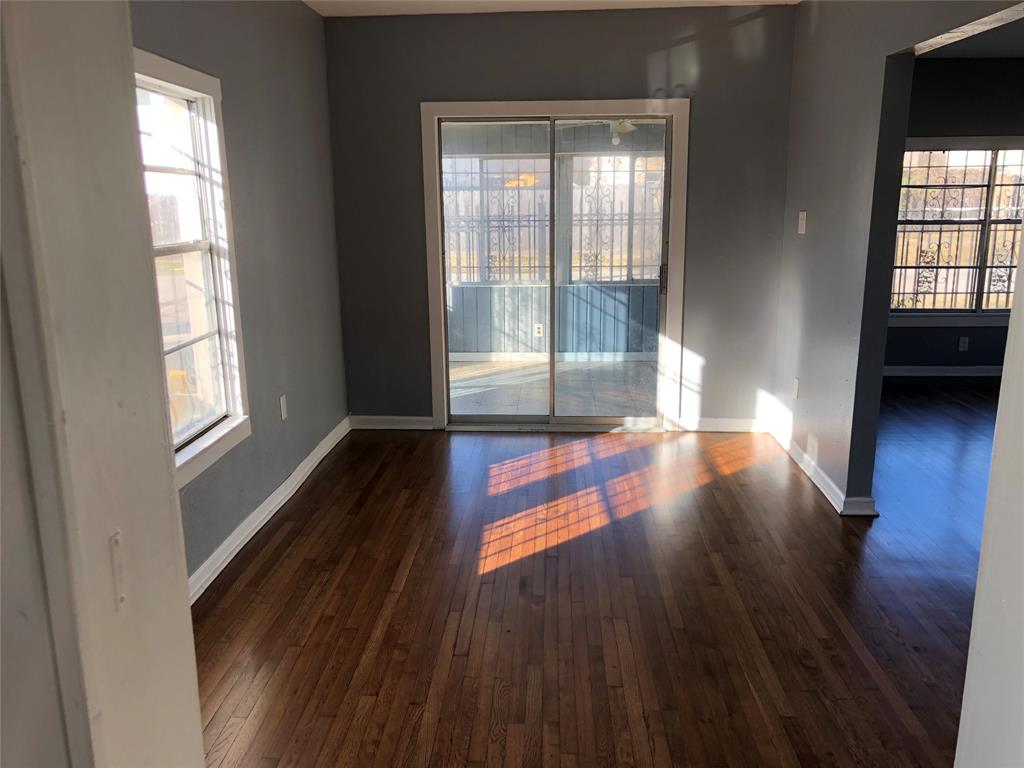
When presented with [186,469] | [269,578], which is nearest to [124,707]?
[186,469]

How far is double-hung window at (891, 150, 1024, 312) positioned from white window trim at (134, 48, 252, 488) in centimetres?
560

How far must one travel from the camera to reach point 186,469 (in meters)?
2.94

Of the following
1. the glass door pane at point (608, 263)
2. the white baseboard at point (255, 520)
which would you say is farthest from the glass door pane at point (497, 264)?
the white baseboard at point (255, 520)

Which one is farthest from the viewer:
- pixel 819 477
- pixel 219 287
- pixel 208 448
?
pixel 819 477

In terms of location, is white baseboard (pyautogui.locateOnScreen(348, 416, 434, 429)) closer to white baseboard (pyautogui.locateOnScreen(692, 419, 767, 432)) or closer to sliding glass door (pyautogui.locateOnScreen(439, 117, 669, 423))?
sliding glass door (pyautogui.locateOnScreen(439, 117, 669, 423))

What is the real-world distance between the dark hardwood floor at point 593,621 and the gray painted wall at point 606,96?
108 centimetres

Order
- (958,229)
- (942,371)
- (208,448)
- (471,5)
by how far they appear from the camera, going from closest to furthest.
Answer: (208,448) < (471,5) < (958,229) < (942,371)

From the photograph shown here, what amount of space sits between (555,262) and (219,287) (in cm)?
235

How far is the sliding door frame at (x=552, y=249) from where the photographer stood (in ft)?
15.6

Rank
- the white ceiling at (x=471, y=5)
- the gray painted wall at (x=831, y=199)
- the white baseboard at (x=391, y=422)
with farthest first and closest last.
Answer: the white baseboard at (x=391, y=422) → the white ceiling at (x=471, y=5) → the gray painted wall at (x=831, y=199)

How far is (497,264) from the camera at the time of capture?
511 cm

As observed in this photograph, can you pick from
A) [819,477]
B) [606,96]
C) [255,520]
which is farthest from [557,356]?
[255,520]

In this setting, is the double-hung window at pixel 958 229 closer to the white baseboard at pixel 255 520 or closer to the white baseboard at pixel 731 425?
the white baseboard at pixel 731 425

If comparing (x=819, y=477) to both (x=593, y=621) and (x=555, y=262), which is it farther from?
(x=555, y=262)
